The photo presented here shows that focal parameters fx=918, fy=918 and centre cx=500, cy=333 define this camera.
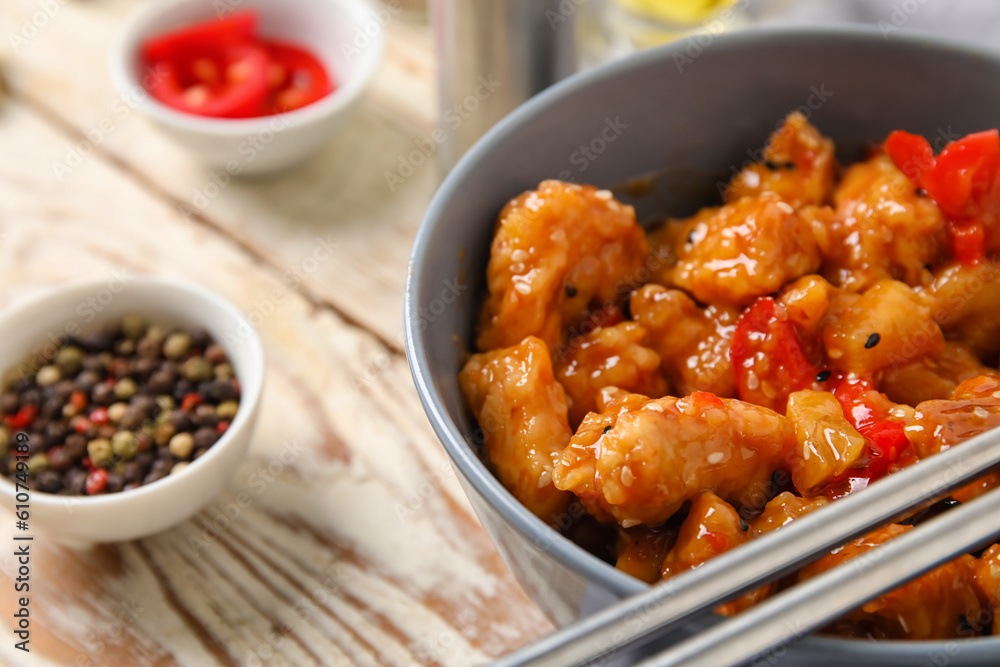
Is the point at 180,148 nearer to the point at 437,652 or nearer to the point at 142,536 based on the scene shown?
the point at 142,536

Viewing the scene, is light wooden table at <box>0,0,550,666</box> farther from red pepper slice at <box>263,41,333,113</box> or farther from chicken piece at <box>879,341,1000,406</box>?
chicken piece at <box>879,341,1000,406</box>

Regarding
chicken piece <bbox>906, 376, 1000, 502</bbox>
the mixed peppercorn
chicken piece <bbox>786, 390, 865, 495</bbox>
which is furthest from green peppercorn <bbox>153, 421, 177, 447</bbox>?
chicken piece <bbox>906, 376, 1000, 502</bbox>

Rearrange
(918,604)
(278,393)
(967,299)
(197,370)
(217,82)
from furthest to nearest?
1. (217,82)
2. (278,393)
3. (197,370)
4. (967,299)
5. (918,604)

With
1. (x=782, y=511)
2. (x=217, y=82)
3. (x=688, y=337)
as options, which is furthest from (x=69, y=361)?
(x=782, y=511)

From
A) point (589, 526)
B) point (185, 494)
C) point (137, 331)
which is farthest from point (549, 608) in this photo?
point (137, 331)

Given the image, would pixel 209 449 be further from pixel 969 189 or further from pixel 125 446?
pixel 969 189

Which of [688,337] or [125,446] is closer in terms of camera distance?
[688,337]
